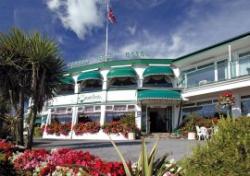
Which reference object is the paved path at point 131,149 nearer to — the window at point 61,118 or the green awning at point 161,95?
the green awning at point 161,95

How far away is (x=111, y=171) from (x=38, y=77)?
38.1ft

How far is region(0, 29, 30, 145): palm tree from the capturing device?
1584cm

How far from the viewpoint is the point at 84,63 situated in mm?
41719

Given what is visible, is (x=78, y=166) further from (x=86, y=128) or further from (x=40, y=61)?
(x=86, y=128)

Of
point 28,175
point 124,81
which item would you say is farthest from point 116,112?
point 28,175

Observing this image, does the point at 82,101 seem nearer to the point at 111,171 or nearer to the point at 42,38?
the point at 42,38

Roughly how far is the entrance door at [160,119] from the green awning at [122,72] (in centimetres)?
427

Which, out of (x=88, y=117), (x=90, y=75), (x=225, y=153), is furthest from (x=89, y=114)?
(x=225, y=153)

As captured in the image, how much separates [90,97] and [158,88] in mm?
8686

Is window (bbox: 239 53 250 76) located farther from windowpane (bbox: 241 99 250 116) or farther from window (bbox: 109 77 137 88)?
window (bbox: 109 77 137 88)

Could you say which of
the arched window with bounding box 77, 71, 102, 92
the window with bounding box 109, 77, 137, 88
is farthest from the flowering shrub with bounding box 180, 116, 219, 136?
the arched window with bounding box 77, 71, 102, 92

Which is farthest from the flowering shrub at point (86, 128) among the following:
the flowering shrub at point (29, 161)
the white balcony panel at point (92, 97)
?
the flowering shrub at point (29, 161)

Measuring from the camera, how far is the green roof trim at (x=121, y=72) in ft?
118

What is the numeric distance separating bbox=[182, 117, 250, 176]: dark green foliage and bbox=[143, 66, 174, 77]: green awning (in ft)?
98.9
